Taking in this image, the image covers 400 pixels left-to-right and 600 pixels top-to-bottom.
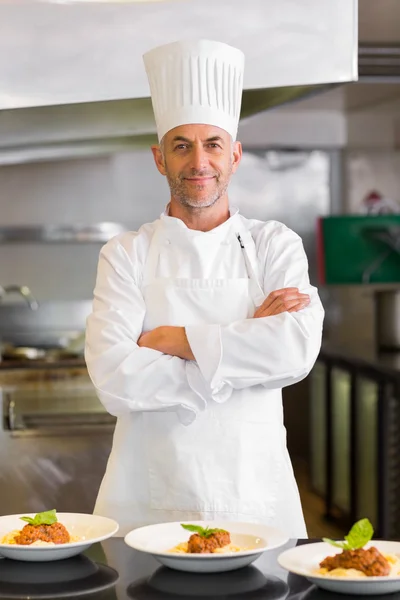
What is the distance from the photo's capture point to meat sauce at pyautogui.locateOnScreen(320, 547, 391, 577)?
5.09 ft

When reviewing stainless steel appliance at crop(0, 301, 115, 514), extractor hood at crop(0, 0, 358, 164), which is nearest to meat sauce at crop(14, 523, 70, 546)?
extractor hood at crop(0, 0, 358, 164)

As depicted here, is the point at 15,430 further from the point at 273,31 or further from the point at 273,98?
the point at 273,31

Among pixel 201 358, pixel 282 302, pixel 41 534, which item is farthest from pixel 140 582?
pixel 282 302

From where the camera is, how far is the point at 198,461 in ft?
7.45

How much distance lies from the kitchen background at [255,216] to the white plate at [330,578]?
1795mm

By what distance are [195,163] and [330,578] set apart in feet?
3.59

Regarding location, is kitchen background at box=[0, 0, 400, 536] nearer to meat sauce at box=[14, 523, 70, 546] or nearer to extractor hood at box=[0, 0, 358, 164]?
extractor hood at box=[0, 0, 358, 164]

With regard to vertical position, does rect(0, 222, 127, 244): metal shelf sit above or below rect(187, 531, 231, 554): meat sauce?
above

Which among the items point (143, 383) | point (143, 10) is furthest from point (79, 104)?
point (143, 383)

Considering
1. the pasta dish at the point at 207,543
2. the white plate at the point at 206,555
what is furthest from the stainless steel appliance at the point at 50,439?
the pasta dish at the point at 207,543

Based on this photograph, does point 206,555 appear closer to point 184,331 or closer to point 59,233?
point 184,331

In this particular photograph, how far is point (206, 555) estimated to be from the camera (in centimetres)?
164

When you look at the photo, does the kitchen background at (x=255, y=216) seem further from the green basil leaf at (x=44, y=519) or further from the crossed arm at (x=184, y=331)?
the green basil leaf at (x=44, y=519)

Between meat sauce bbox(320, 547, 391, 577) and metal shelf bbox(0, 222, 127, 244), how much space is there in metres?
5.54
